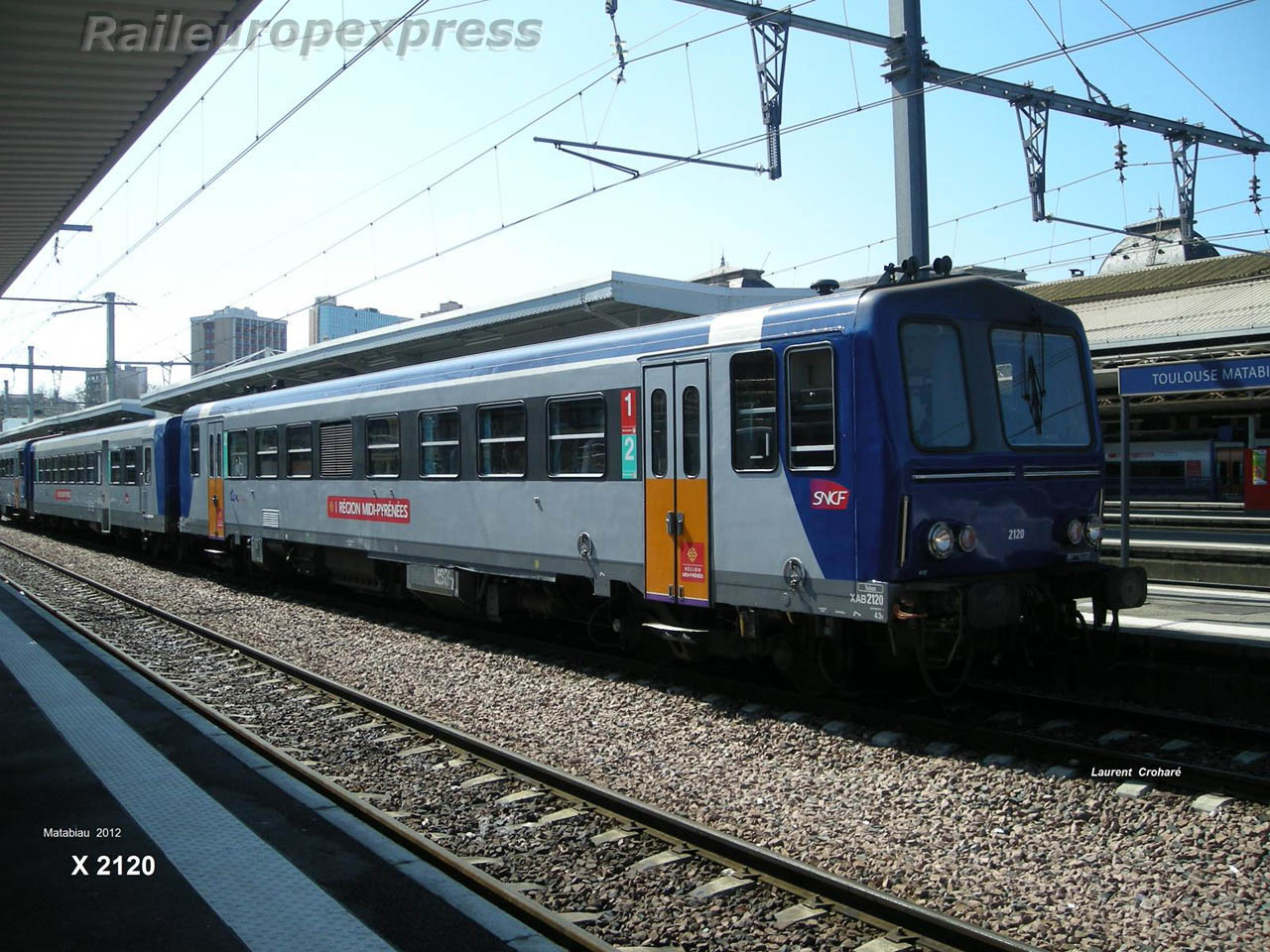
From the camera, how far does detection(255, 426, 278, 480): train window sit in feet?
53.6

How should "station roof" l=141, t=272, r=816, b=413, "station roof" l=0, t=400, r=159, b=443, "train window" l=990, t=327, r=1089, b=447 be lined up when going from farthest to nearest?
"station roof" l=0, t=400, r=159, b=443 → "station roof" l=141, t=272, r=816, b=413 → "train window" l=990, t=327, r=1089, b=447

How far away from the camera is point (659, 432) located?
9.15 m

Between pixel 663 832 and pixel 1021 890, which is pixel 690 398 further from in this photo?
pixel 1021 890

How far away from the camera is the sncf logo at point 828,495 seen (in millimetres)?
7520

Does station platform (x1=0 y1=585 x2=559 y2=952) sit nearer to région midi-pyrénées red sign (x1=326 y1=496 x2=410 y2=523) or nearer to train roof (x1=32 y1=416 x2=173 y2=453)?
région midi-pyrénées red sign (x1=326 y1=496 x2=410 y2=523)

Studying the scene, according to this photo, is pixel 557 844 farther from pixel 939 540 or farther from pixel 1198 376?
pixel 1198 376

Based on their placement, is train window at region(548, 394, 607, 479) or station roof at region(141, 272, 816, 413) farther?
station roof at region(141, 272, 816, 413)

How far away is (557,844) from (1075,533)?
474cm

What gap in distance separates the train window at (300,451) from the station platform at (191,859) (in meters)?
7.45

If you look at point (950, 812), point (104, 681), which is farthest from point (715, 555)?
point (104, 681)

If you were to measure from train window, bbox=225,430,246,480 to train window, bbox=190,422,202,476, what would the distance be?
1741mm

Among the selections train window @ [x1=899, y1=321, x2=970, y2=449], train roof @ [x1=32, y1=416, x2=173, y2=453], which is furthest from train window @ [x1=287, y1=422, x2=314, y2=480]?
train window @ [x1=899, y1=321, x2=970, y2=449]

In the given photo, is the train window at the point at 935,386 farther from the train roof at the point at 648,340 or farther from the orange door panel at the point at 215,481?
the orange door panel at the point at 215,481

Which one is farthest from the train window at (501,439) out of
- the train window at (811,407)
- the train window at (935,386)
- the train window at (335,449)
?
the train window at (935,386)
